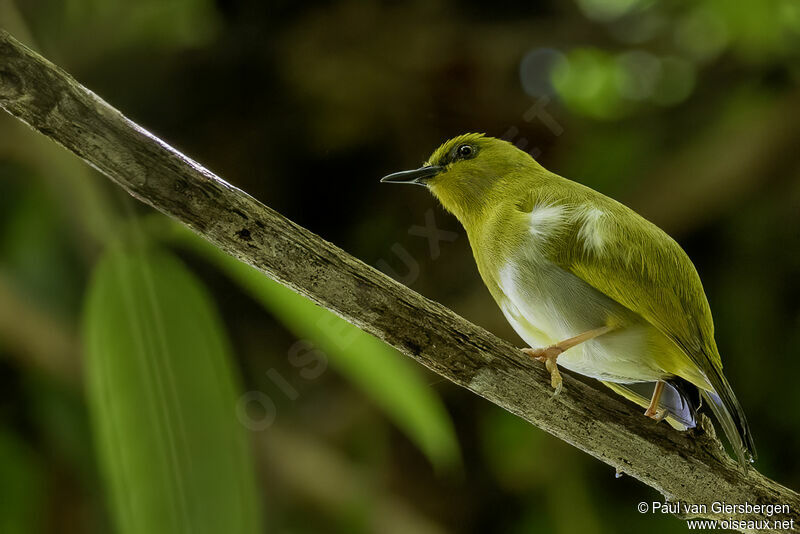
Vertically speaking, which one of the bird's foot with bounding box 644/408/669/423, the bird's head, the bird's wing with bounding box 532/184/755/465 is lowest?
the bird's foot with bounding box 644/408/669/423

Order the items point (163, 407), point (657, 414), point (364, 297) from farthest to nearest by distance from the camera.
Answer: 1. point (163, 407)
2. point (657, 414)
3. point (364, 297)

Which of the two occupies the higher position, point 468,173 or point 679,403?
point 468,173

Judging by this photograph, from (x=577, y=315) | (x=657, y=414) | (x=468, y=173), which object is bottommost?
(x=657, y=414)

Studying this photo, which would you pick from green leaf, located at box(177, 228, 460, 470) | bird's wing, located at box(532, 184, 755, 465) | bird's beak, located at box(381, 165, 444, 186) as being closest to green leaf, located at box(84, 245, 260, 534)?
green leaf, located at box(177, 228, 460, 470)

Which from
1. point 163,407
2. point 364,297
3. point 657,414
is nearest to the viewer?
point 364,297

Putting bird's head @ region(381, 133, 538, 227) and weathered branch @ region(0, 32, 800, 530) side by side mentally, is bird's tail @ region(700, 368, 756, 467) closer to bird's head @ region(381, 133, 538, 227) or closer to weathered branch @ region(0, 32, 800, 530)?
weathered branch @ region(0, 32, 800, 530)

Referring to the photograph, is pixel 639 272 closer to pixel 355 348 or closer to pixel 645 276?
pixel 645 276

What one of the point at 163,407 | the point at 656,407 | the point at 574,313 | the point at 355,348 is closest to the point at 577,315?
the point at 574,313
